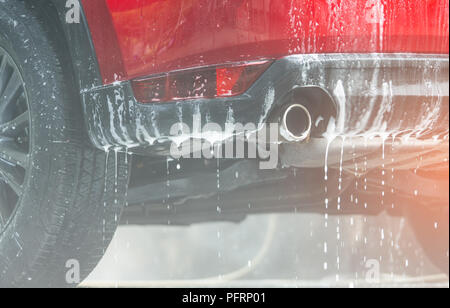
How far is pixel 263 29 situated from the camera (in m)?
1.72

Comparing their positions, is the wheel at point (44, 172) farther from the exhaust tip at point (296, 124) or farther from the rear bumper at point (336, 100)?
the exhaust tip at point (296, 124)

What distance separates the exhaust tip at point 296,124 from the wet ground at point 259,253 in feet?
3.25

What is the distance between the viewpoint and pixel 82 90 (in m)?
2.04

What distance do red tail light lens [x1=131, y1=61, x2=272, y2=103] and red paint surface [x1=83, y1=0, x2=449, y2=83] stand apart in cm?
2

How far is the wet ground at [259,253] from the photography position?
2775mm

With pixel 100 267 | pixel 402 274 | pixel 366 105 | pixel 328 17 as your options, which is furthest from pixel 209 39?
pixel 402 274

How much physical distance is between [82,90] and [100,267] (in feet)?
2.80

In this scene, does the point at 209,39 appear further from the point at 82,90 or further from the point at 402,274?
the point at 402,274
